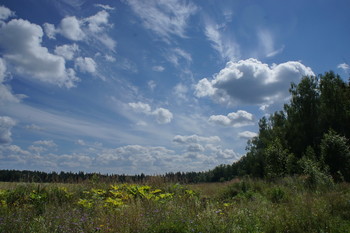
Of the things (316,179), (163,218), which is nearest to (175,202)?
(163,218)

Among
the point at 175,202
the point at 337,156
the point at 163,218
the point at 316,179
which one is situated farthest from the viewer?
the point at 337,156

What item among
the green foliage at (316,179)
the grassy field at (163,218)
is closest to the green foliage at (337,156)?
the green foliage at (316,179)

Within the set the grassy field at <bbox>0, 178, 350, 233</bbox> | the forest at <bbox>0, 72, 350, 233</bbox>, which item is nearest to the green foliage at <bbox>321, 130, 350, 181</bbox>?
the forest at <bbox>0, 72, 350, 233</bbox>

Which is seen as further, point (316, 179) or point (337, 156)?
point (337, 156)

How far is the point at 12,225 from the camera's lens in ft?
15.6

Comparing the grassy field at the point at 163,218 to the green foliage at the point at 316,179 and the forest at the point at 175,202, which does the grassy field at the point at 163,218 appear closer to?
the forest at the point at 175,202

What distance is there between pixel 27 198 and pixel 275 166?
55.7 ft

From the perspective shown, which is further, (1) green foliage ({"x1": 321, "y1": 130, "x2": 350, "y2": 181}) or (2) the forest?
(1) green foliage ({"x1": 321, "y1": 130, "x2": 350, "y2": 181})

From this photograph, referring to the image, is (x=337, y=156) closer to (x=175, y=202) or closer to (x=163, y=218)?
(x=175, y=202)

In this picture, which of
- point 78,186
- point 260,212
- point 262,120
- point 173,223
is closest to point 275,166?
point 260,212

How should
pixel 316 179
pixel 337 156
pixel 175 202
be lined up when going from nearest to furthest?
pixel 175 202 → pixel 316 179 → pixel 337 156

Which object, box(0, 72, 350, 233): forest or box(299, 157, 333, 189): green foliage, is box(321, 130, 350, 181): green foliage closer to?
box(0, 72, 350, 233): forest

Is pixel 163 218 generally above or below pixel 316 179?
below

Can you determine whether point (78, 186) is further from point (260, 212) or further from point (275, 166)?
point (275, 166)
